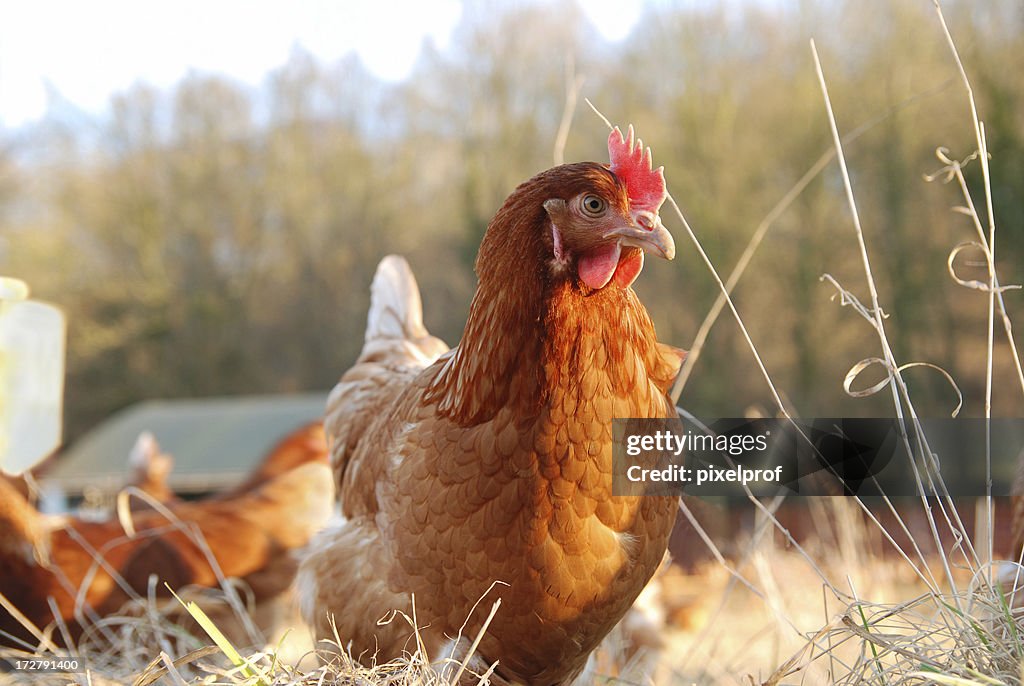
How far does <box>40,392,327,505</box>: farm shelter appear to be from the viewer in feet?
25.8

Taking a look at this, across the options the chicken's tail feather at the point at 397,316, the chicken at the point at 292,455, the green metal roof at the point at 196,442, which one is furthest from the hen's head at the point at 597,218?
the green metal roof at the point at 196,442

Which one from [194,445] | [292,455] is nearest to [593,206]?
[292,455]

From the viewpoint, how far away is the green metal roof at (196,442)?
798 centimetres

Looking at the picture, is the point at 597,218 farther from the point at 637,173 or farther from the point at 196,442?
the point at 196,442

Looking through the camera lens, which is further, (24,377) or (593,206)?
(24,377)

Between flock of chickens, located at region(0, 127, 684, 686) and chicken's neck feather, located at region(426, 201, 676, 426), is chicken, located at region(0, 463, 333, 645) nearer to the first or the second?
flock of chickens, located at region(0, 127, 684, 686)

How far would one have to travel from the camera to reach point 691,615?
12.8ft

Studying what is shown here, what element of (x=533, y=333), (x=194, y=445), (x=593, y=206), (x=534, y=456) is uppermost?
(x=593, y=206)

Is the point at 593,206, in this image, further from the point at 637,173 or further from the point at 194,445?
the point at 194,445

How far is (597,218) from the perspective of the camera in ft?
4.40

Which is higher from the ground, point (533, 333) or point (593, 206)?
point (593, 206)

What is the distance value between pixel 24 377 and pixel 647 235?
2408 mm

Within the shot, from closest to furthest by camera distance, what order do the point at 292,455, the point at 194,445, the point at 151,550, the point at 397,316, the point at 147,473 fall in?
the point at 397,316
the point at 151,550
the point at 292,455
the point at 147,473
the point at 194,445

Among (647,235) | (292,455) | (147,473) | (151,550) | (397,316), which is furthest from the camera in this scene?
(147,473)
